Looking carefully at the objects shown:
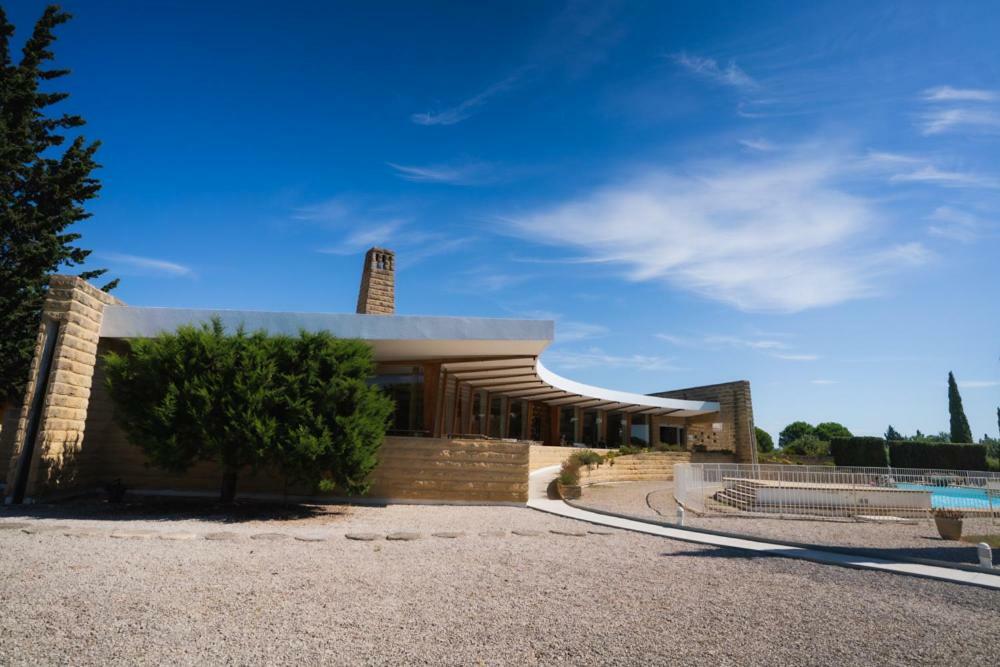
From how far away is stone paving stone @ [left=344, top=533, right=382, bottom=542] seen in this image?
29.6 feet

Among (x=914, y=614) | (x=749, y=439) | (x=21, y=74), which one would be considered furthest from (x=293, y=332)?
(x=749, y=439)

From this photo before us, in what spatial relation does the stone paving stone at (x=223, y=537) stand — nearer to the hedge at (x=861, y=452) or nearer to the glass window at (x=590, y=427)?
the glass window at (x=590, y=427)

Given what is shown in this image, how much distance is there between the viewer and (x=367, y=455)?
11867 millimetres

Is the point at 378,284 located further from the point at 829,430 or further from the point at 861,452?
the point at 829,430

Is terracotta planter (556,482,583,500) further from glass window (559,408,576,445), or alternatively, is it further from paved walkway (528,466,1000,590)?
glass window (559,408,576,445)

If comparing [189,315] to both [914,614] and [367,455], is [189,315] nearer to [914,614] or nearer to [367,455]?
[367,455]

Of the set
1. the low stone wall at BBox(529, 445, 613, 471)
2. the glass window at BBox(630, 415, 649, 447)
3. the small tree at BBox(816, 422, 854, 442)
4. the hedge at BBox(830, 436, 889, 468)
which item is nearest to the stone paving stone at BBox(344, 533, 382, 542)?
the low stone wall at BBox(529, 445, 613, 471)

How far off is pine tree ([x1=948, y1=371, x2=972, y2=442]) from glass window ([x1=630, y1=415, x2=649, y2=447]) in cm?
2533

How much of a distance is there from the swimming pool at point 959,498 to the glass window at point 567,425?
50.8 feet

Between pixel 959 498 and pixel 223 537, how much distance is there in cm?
1946

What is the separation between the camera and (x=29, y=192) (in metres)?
19.3

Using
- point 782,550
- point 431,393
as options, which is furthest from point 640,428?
point 782,550

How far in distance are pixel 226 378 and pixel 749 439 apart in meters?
26.4

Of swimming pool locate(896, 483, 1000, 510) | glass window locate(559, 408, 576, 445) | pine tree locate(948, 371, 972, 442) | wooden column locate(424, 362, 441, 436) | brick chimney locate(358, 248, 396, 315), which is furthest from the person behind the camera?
pine tree locate(948, 371, 972, 442)
